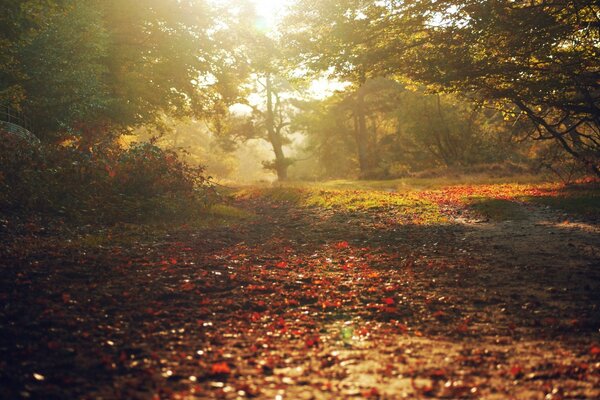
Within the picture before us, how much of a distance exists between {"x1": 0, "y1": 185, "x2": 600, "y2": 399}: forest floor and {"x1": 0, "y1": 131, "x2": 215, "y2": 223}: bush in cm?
143

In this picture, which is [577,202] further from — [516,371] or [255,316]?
[255,316]

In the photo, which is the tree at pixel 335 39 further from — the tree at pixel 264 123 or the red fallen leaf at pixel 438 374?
the tree at pixel 264 123

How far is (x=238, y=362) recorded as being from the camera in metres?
4.94

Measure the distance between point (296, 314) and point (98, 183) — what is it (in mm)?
9342

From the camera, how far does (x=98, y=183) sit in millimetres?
13883

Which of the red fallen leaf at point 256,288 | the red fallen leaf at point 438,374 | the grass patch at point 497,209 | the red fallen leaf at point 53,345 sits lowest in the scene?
the red fallen leaf at point 438,374

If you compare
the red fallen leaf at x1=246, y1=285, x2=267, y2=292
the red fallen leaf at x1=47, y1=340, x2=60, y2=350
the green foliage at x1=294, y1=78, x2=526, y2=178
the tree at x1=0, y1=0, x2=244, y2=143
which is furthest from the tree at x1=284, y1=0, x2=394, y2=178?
the green foliage at x1=294, y1=78, x2=526, y2=178

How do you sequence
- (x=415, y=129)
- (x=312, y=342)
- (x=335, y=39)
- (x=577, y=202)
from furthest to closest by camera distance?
(x=415, y=129), (x=335, y=39), (x=577, y=202), (x=312, y=342)

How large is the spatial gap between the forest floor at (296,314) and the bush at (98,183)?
143 centimetres

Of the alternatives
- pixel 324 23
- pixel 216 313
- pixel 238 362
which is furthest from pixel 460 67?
pixel 238 362


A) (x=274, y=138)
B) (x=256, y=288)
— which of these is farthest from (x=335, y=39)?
(x=274, y=138)

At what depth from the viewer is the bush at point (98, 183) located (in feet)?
39.4

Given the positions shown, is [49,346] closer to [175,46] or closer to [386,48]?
[386,48]

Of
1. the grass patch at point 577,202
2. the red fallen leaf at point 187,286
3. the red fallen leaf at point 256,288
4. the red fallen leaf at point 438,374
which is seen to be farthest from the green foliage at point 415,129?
the red fallen leaf at point 438,374
